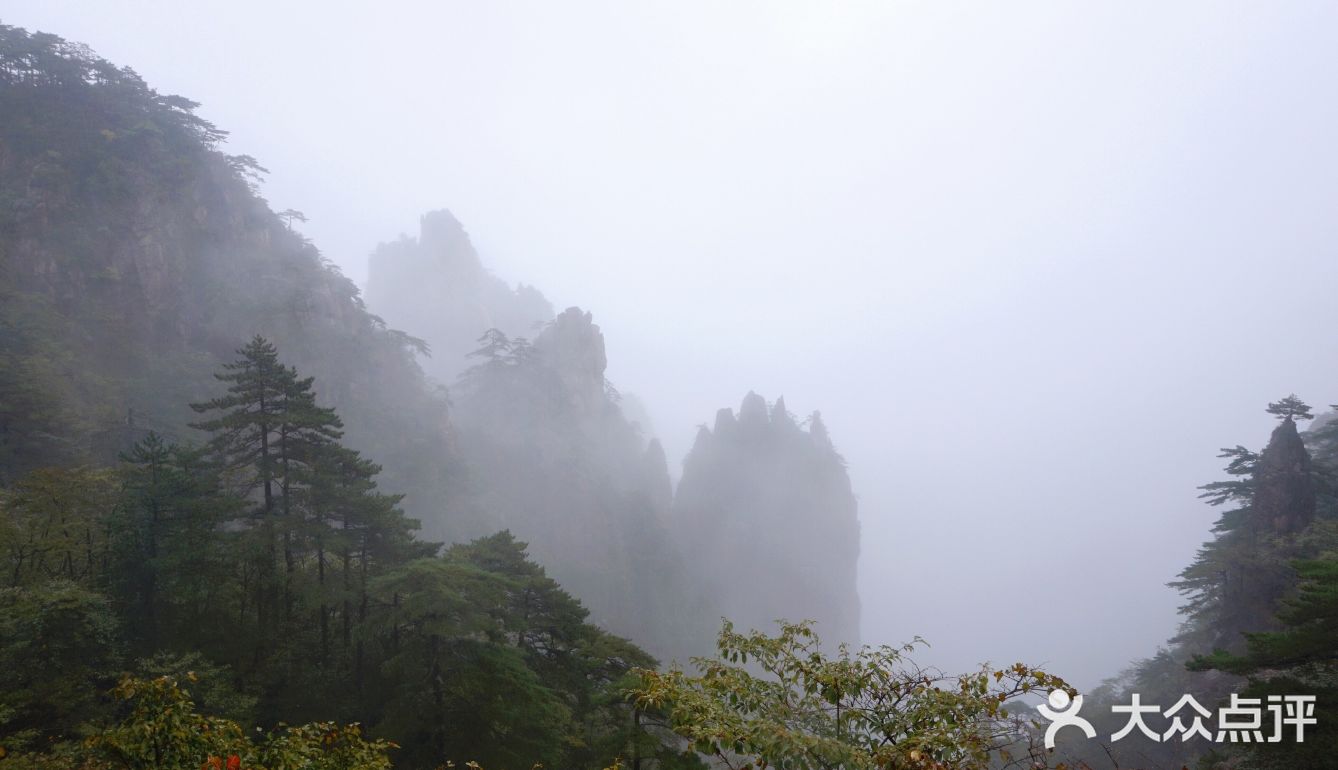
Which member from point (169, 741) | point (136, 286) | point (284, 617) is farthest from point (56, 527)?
point (136, 286)

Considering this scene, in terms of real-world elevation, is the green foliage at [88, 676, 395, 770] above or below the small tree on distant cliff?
below

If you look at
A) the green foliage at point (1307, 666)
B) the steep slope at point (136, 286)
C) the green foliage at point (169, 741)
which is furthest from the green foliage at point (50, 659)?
the green foliage at point (1307, 666)

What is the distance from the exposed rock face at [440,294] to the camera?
79.1 metres

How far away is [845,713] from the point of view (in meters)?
6.62

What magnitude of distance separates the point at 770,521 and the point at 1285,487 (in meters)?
48.3

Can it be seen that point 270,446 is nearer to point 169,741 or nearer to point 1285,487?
point 169,741

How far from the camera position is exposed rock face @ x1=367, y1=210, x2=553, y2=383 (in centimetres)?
7912

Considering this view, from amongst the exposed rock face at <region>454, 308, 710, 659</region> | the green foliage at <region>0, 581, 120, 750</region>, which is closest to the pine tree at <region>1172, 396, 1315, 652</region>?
the exposed rock face at <region>454, 308, 710, 659</region>

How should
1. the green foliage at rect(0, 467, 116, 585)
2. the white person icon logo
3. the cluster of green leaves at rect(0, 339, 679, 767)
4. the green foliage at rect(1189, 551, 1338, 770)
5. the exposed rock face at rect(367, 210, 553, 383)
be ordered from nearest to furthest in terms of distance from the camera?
1. the white person icon logo
2. the green foliage at rect(1189, 551, 1338, 770)
3. the cluster of green leaves at rect(0, 339, 679, 767)
4. the green foliage at rect(0, 467, 116, 585)
5. the exposed rock face at rect(367, 210, 553, 383)

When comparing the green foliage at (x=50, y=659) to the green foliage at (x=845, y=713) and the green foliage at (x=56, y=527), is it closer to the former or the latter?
the green foliage at (x=56, y=527)

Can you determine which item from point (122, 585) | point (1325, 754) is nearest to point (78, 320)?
point (122, 585)

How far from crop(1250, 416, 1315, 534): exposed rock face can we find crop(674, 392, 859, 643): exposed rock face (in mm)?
44815

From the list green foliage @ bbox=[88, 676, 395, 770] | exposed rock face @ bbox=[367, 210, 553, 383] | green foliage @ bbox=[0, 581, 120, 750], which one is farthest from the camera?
exposed rock face @ bbox=[367, 210, 553, 383]

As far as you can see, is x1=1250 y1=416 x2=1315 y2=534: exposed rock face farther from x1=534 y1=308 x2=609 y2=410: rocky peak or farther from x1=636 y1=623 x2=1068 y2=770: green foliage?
x1=534 y1=308 x2=609 y2=410: rocky peak
